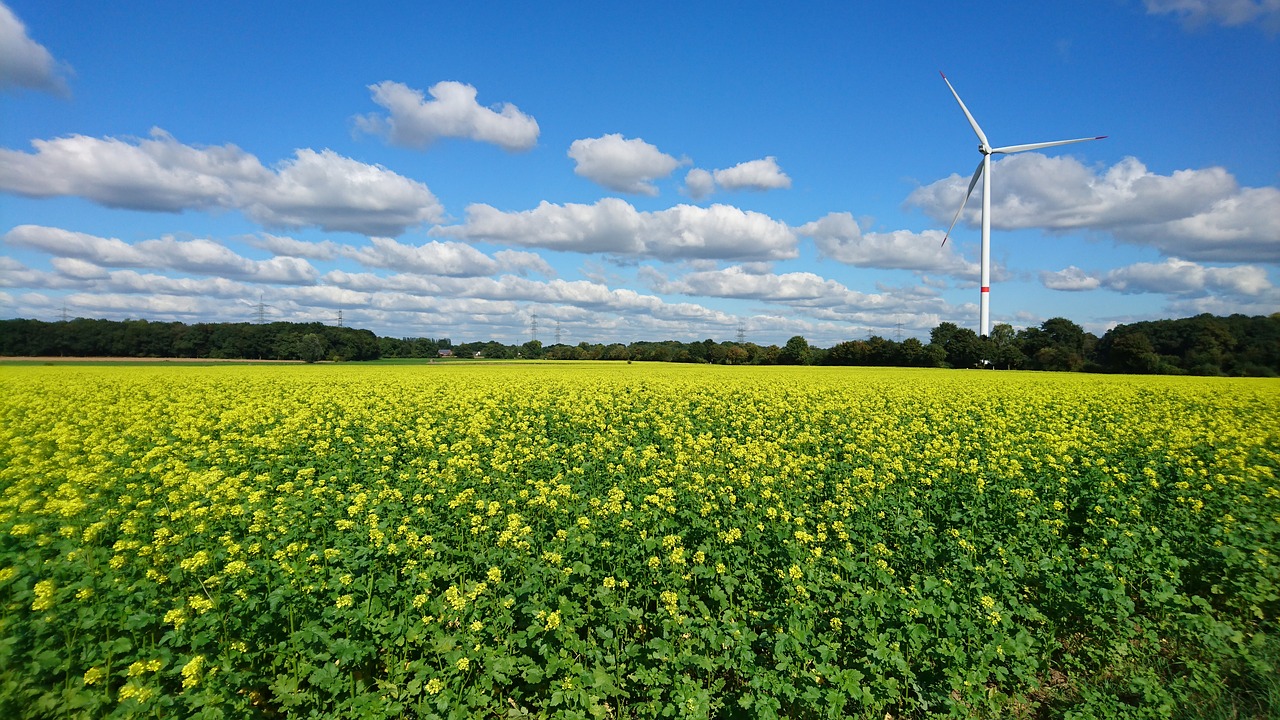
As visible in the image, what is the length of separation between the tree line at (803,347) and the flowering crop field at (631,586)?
3542cm

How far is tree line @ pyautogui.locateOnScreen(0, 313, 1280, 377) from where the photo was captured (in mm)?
41656

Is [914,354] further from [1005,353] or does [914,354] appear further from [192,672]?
[192,672]

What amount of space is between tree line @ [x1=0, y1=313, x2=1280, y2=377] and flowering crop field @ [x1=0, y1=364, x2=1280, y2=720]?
35417mm

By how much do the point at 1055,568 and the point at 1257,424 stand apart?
17359mm

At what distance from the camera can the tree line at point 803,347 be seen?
4166cm

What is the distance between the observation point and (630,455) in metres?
11.8

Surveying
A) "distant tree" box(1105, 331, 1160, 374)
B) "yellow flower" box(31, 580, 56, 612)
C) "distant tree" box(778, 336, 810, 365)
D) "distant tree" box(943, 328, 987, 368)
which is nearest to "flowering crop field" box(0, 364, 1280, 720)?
"yellow flower" box(31, 580, 56, 612)

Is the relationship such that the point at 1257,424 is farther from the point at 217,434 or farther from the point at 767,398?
the point at 217,434

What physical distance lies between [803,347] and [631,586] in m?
84.3

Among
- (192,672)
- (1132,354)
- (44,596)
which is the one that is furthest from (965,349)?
(44,596)

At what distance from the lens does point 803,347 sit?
286 ft

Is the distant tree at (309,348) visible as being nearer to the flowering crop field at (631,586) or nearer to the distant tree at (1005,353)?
the flowering crop field at (631,586)

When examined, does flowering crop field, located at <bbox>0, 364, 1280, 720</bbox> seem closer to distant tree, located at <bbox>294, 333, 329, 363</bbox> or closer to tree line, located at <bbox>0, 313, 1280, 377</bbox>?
tree line, located at <bbox>0, 313, 1280, 377</bbox>

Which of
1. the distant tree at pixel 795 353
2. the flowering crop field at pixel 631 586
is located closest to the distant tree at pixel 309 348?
the distant tree at pixel 795 353
